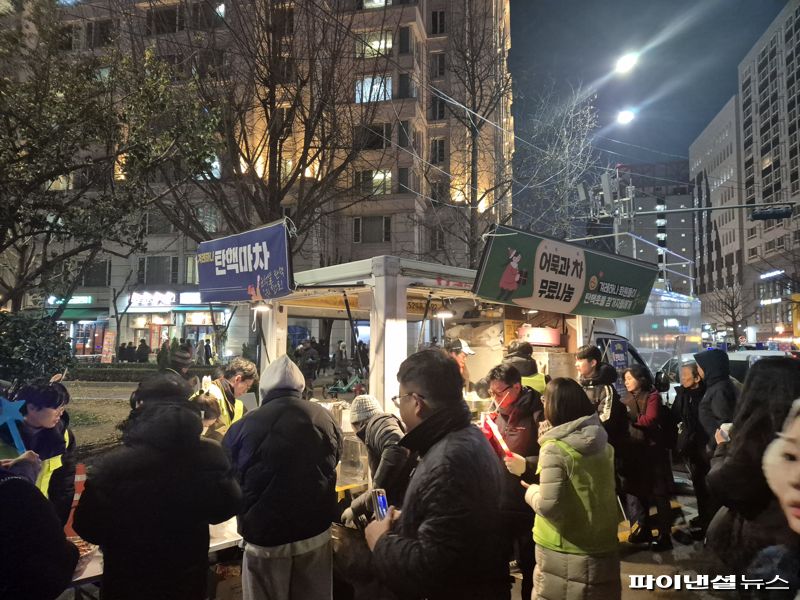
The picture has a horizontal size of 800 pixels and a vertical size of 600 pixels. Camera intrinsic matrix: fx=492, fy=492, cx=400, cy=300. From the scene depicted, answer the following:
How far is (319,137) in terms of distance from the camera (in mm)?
10734

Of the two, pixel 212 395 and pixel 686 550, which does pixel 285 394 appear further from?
pixel 686 550

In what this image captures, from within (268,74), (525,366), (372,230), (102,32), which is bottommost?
(525,366)

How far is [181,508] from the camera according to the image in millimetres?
2439

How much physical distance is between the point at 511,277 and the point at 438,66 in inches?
1296

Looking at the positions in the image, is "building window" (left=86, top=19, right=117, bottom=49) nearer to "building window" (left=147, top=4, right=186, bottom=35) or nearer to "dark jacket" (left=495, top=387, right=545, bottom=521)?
"building window" (left=147, top=4, right=186, bottom=35)

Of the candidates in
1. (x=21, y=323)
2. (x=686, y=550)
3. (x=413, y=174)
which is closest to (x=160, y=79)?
(x=21, y=323)

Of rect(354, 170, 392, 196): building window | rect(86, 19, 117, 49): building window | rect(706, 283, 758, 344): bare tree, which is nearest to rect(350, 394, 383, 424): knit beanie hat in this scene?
rect(86, 19, 117, 49): building window

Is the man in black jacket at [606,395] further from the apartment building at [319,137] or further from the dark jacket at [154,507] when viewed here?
the apartment building at [319,137]

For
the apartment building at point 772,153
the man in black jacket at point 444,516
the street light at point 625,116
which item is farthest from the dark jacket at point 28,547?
the apartment building at point 772,153

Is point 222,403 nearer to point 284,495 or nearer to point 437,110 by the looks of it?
point 284,495

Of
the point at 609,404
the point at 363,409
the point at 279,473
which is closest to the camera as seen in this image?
the point at 279,473

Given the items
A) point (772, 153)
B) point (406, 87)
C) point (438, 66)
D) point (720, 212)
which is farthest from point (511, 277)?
point (720, 212)

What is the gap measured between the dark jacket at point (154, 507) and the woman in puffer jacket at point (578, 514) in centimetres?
186

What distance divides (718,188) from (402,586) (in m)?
108
